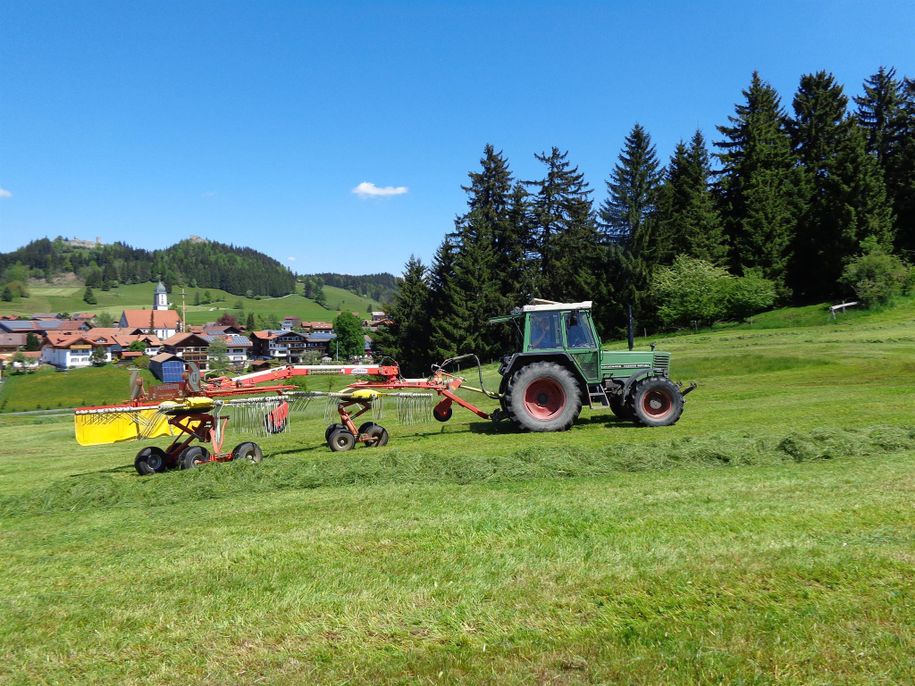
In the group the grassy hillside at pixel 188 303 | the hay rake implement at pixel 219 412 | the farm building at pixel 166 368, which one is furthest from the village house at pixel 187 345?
the hay rake implement at pixel 219 412

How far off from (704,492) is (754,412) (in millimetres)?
6797

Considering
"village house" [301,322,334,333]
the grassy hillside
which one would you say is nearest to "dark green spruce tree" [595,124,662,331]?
"village house" [301,322,334,333]

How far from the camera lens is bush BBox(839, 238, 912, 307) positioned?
115ft

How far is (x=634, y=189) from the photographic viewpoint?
50.3 meters

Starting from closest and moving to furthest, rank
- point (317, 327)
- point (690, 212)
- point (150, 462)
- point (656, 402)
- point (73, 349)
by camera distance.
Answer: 1. point (150, 462)
2. point (656, 402)
3. point (690, 212)
4. point (73, 349)
5. point (317, 327)

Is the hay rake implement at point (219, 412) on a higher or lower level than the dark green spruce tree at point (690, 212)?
lower

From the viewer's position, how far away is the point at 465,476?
812 cm

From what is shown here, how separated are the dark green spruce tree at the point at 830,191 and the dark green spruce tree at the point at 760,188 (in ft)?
4.09

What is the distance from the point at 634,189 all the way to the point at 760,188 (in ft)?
29.7

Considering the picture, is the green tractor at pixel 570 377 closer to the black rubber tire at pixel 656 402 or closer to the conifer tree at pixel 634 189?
the black rubber tire at pixel 656 402

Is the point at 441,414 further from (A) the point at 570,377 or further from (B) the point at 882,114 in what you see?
(B) the point at 882,114

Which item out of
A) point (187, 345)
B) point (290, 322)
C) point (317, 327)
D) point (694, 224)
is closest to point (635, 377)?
point (694, 224)

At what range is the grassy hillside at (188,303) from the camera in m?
152

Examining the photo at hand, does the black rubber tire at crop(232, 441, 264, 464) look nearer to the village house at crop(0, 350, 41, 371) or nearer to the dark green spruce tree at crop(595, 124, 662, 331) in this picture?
the dark green spruce tree at crop(595, 124, 662, 331)
